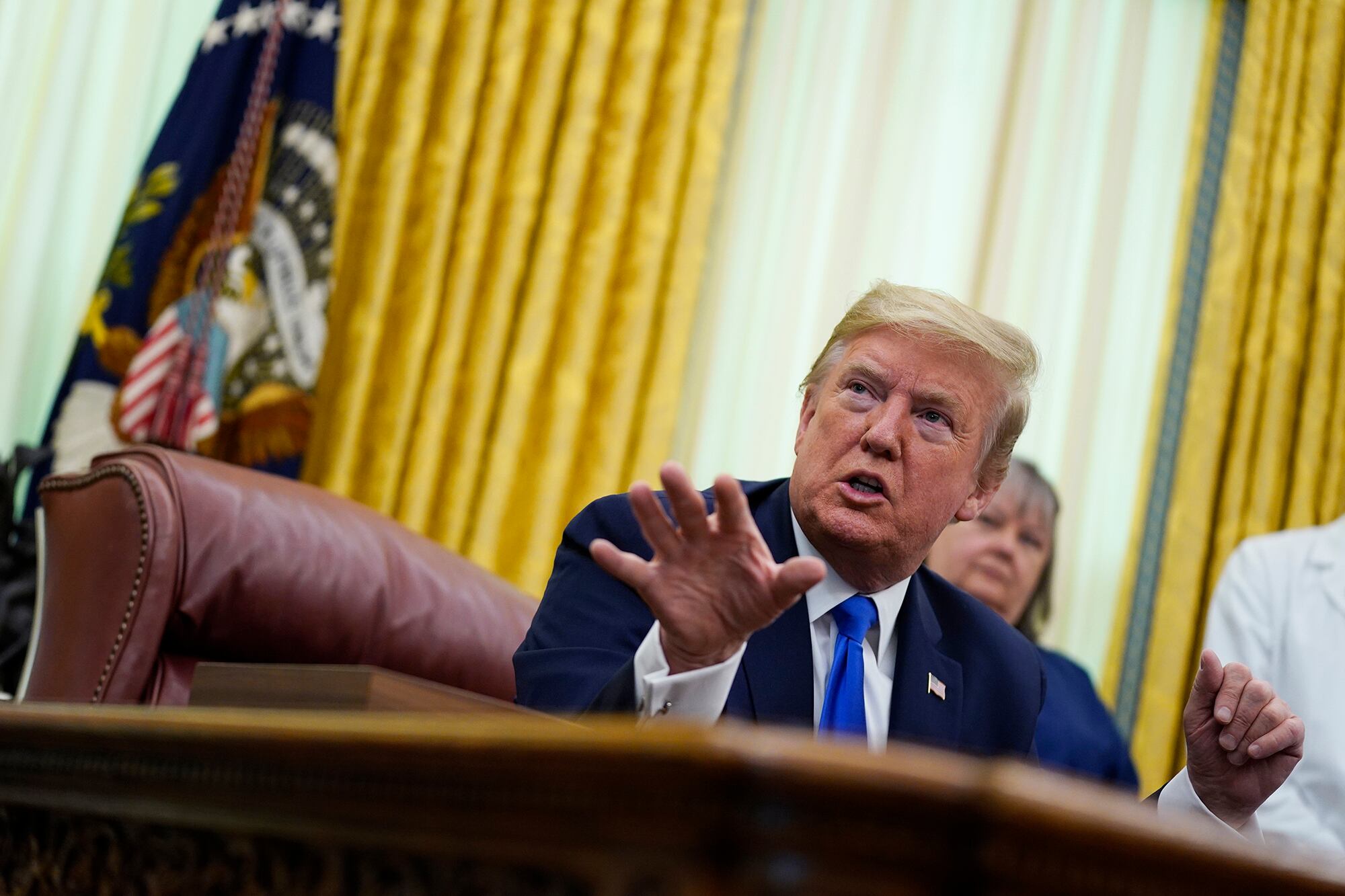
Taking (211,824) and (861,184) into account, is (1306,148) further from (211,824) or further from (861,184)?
(211,824)

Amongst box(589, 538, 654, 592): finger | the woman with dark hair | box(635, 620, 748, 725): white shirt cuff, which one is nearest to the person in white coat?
the woman with dark hair

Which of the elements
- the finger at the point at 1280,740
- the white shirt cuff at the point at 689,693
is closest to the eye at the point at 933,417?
the finger at the point at 1280,740

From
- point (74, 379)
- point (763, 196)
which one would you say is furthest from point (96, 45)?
point (763, 196)

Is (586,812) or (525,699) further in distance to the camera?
(525,699)

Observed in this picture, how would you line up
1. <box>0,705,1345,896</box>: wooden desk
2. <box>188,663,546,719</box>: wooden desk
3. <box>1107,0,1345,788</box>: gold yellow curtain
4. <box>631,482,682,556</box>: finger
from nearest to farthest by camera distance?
<box>0,705,1345,896</box>: wooden desk < <box>188,663,546,719</box>: wooden desk < <box>631,482,682,556</box>: finger < <box>1107,0,1345,788</box>: gold yellow curtain

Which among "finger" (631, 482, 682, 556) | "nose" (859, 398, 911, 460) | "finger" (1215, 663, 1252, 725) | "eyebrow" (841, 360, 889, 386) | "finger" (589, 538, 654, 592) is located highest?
"eyebrow" (841, 360, 889, 386)

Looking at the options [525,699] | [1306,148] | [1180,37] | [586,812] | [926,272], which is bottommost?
[525,699]

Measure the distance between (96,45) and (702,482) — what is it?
2.17 metres

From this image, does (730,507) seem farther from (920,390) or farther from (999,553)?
(999,553)

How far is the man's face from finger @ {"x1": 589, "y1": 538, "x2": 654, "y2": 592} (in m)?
0.57

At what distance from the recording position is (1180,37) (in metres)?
5.16

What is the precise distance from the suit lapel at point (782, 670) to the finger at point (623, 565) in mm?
415

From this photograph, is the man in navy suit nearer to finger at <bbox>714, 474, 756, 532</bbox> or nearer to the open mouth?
the open mouth

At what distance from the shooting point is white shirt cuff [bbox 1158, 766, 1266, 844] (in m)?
1.82
